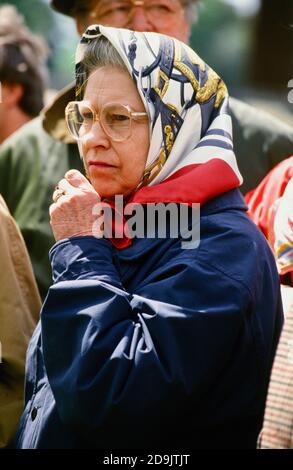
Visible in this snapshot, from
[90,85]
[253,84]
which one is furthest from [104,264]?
[253,84]

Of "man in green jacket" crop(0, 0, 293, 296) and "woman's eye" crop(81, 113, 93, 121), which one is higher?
"woman's eye" crop(81, 113, 93, 121)

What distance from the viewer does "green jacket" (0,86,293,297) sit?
386 centimetres

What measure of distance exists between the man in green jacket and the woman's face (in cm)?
108

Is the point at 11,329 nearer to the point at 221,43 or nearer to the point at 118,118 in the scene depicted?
the point at 118,118

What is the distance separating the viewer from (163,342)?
240 centimetres

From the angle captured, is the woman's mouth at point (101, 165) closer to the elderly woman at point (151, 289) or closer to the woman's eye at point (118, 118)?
the elderly woman at point (151, 289)

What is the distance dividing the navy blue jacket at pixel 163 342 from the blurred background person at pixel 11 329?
15.7 inches

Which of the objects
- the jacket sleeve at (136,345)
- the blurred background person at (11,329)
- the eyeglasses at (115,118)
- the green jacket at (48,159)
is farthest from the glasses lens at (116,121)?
the green jacket at (48,159)

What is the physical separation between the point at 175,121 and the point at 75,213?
432mm

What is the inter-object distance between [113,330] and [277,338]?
52 centimetres

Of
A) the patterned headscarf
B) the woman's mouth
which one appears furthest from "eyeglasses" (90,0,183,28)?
the woman's mouth

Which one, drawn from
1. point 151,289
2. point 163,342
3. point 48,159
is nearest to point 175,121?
point 151,289

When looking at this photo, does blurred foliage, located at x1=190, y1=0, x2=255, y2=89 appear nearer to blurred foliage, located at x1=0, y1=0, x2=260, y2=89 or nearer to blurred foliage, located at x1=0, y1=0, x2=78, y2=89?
blurred foliage, located at x1=0, y1=0, x2=260, y2=89

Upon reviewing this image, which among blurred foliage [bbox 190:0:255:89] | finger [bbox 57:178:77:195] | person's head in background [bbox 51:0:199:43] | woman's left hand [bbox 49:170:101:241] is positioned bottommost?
blurred foliage [bbox 190:0:255:89]
